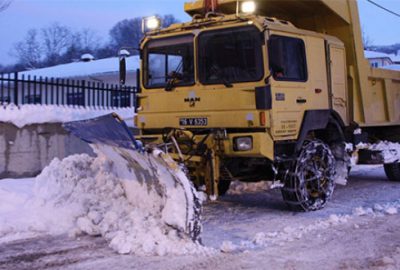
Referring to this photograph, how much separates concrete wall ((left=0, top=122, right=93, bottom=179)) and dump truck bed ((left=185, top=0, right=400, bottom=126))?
4.05 meters

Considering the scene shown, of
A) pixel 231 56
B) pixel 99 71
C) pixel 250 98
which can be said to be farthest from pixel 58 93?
pixel 99 71

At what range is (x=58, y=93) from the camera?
12266 millimetres

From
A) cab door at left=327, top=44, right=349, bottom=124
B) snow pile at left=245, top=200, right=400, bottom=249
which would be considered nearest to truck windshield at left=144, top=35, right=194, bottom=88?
cab door at left=327, top=44, right=349, bottom=124

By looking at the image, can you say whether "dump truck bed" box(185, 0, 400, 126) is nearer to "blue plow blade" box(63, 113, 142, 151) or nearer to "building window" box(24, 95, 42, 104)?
"blue plow blade" box(63, 113, 142, 151)

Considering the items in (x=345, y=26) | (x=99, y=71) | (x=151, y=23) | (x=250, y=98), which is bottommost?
(x=250, y=98)

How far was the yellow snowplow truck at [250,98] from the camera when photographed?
295 inches

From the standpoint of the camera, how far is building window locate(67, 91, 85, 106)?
12.7 metres

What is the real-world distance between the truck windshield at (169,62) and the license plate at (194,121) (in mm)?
544

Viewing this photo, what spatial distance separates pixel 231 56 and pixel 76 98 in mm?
6123

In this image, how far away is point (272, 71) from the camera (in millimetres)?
7438

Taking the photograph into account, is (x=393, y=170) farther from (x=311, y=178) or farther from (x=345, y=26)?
(x=311, y=178)

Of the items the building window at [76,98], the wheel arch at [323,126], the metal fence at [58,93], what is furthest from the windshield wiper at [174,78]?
the building window at [76,98]

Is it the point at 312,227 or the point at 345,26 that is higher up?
the point at 345,26

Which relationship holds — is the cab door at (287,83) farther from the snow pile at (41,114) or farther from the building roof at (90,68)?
the building roof at (90,68)
